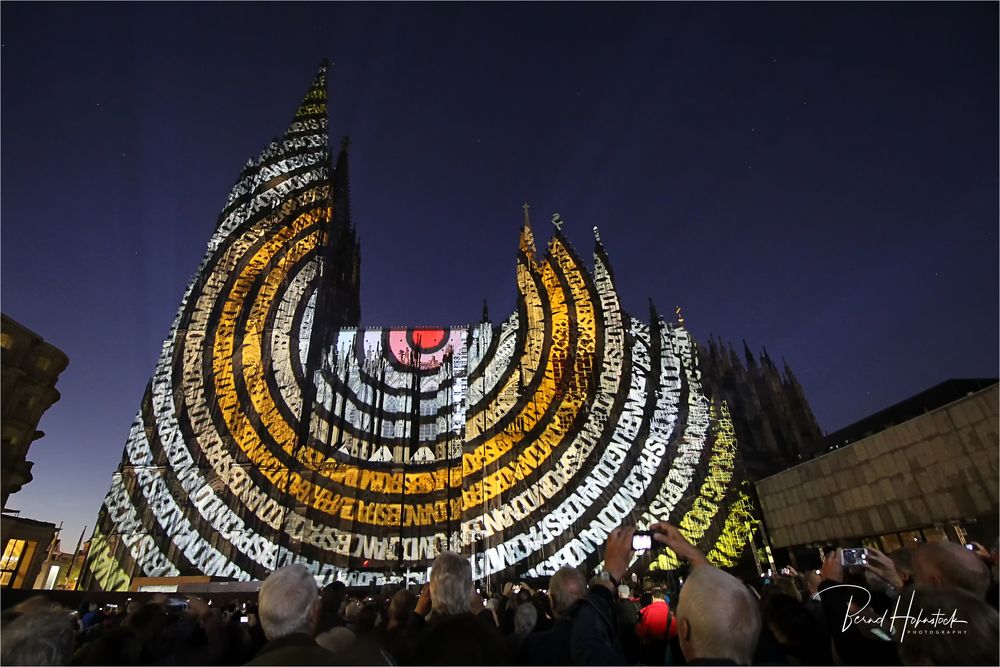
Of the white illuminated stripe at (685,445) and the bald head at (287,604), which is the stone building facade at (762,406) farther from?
the bald head at (287,604)

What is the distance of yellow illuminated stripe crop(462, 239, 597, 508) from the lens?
22141 mm

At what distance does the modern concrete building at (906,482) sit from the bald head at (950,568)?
14467 mm

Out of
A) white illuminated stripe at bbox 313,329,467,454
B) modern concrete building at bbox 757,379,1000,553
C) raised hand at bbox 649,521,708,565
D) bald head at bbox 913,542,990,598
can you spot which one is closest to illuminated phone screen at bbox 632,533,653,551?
raised hand at bbox 649,521,708,565

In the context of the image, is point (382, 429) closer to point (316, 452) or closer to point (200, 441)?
point (316, 452)

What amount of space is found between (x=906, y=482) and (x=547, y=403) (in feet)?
47.6

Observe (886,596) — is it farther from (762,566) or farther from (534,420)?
(762,566)

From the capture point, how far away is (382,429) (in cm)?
2436

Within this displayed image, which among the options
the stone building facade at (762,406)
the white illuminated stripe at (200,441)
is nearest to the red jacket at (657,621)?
the white illuminated stripe at (200,441)

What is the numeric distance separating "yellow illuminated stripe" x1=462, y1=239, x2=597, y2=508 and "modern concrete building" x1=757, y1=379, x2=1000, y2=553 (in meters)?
12.3

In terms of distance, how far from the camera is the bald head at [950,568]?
2514mm

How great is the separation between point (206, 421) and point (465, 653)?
23.2 metres

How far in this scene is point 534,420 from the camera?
2305 centimetres

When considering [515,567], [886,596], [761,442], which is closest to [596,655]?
[886,596]

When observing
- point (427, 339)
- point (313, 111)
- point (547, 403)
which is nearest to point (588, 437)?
point (547, 403)
